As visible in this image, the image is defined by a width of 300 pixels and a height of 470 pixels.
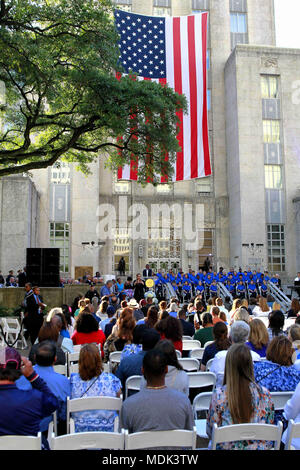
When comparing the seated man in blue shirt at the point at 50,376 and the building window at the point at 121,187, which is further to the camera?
the building window at the point at 121,187

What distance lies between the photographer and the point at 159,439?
8.88 feet

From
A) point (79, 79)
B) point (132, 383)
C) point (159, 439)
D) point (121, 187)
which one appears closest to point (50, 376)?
point (132, 383)

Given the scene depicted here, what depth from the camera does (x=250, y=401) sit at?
310 cm

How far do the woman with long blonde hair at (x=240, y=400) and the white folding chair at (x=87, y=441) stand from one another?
827mm

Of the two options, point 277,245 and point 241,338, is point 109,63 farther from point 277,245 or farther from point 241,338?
point 277,245

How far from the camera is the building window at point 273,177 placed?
100 ft

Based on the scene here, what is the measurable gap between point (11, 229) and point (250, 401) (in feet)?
72.5

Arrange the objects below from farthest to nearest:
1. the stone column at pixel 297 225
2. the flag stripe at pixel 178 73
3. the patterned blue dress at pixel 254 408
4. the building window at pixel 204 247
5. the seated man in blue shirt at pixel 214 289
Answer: the building window at pixel 204 247 → the stone column at pixel 297 225 → the flag stripe at pixel 178 73 → the seated man in blue shirt at pixel 214 289 → the patterned blue dress at pixel 254 408

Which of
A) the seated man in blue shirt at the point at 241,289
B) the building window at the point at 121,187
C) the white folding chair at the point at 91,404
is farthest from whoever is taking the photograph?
the building window at the point at 121,187

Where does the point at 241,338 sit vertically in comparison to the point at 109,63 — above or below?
below

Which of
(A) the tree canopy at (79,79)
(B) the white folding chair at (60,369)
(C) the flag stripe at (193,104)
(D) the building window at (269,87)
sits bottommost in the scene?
(B) the white folding chair at (60,369)

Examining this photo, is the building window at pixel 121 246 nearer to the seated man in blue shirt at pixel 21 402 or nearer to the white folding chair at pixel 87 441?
the seated man in blue shirt at pixel 21 402

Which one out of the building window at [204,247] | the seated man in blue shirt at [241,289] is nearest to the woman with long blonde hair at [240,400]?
the seated man in blue shirt at [241,289]

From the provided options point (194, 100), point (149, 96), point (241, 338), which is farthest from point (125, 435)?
point (194, 100)
